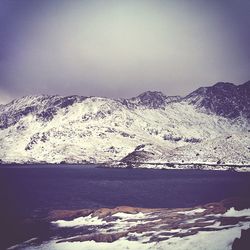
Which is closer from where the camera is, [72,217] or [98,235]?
[98,235]

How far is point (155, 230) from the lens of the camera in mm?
44469

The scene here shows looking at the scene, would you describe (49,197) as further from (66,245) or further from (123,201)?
(66,245)

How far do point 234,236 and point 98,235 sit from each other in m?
15.7

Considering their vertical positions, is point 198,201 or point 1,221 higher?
point 1,221

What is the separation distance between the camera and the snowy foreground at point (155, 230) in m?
38.2

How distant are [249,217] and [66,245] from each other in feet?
70.4

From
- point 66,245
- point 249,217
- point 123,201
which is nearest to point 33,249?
point 66,245

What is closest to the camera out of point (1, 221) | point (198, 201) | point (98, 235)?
point (98, 235)

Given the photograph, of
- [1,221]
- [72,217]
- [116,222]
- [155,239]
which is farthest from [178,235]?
[1,221]

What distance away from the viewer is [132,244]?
129 feet

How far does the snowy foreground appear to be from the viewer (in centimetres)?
3825

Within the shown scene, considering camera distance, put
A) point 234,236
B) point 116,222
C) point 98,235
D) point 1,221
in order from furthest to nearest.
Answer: point 1,221 → point 116,222 → point 98,235 → point 234,236

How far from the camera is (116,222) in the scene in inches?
2066

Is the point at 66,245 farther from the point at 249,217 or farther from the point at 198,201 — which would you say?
the point at 198,201
